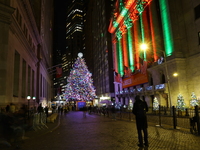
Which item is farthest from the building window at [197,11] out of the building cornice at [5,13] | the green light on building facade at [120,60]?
the green light on building facade at [120,60]

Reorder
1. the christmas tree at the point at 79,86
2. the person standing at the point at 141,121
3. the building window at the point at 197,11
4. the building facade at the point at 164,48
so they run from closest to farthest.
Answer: the person standing at the point at 141,121, the building window at the point at 197,11, the building facade at the point at 164,48, the christmas tree at the point at 79,86

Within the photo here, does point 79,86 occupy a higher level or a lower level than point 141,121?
higher

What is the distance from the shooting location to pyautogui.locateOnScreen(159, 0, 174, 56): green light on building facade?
2955 centimetres

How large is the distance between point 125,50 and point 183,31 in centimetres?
2026

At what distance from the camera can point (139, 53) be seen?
1532 inches

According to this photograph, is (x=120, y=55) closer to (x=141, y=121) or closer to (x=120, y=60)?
(x=120, y=60)

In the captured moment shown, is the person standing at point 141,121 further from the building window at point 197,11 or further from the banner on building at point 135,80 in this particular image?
the banner on building at point 135,80

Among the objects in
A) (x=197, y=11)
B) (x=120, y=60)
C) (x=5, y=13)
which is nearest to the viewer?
(x=5, y=13)

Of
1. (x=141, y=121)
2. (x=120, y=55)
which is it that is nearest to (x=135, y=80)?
(x=120, y=55)

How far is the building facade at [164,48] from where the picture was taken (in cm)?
2723

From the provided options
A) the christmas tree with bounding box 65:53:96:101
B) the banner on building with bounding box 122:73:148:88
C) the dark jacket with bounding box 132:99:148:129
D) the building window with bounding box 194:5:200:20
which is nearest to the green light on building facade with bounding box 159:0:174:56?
the building window with bounding box 194:5:200:20

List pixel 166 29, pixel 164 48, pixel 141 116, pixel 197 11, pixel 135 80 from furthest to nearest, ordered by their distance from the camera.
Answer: pixel 135 80 → pixel 164 48 → pixel 166 29 → pixel 197 11 → pixel 141 116

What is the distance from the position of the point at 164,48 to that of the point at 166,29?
330cm

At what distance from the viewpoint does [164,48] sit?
31.5 metres
